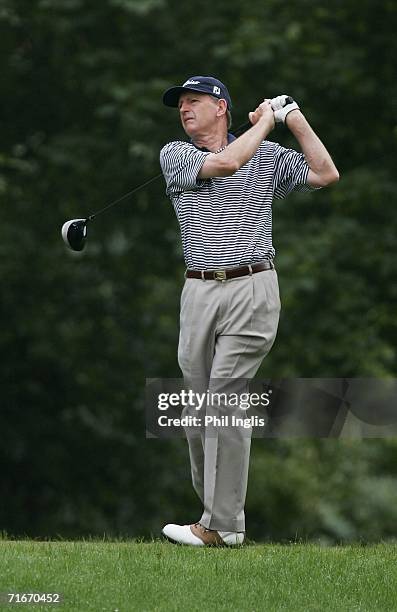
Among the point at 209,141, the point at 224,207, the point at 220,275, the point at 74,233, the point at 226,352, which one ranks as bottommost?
the point at 226,352

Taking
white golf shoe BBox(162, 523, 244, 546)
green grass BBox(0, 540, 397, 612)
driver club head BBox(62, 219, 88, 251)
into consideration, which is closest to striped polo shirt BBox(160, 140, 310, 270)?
driver club head BBox(62, 219, 88, 251)

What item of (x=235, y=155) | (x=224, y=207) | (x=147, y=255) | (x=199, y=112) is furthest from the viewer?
(x=147, y=255)

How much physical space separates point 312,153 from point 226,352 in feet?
3.12

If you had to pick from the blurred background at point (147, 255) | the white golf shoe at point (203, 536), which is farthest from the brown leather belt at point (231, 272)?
the blurred background at point (147, 255)

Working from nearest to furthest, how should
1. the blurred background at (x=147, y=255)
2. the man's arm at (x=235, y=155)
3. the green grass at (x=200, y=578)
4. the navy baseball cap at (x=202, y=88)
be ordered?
the green grass at (x=200, y=578)
the man's arm at (x=235, y=155)
the navy baseball cap at (x=202, y=88)
the blurred background at (x=147, y=255)

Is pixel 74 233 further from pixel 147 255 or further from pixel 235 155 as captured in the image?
pixel 147 255

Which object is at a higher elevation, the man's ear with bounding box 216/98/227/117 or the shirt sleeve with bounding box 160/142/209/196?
the man's ear with bounding box 216/98/227/117

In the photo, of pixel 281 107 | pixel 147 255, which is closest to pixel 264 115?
pixel 281 107

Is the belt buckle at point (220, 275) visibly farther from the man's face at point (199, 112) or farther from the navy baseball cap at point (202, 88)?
the navy baseball cap at point (202, 88)

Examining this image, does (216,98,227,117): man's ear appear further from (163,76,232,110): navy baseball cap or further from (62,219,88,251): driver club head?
(62,219,88,251): driver club head

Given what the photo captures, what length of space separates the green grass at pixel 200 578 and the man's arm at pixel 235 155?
1615 mm

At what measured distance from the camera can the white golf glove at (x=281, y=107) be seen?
6480mm

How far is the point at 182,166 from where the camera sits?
641 centimetres

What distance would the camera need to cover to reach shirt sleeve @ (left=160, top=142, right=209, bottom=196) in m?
6.36
